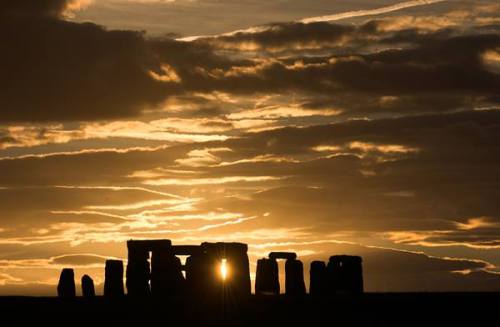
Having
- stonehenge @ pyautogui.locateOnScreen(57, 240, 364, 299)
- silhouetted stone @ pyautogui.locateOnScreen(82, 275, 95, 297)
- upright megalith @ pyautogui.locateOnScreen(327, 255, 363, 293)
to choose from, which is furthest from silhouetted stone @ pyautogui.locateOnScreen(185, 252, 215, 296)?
upright megalith @ pyautogui.locateOnScreen(327, 255, 363, 293)

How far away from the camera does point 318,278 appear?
72.9 m

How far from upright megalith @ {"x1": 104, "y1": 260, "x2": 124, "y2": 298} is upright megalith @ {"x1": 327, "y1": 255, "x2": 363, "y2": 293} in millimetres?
9870

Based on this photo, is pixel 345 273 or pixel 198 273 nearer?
pixel 198 273

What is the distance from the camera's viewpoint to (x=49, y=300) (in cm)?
6581

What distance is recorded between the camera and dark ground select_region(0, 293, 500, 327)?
58312mm

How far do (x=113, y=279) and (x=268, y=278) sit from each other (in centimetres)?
790

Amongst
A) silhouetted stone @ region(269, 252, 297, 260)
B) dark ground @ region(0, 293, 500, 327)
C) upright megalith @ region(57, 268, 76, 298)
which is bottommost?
dark ground @ region(0, 293, 500, 327)

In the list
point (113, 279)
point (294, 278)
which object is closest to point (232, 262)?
point (294, 278)

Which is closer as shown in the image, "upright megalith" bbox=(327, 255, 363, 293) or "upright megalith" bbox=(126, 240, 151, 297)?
"upright megalith" bbox=(126, 240, 151, 297)

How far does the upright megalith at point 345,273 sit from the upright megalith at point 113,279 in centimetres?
987

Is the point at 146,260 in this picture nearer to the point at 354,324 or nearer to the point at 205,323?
the point at 205,323

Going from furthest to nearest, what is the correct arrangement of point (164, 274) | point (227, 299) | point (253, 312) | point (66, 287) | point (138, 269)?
point (66, 287)
point (138, 269)
point (164, 274)
point (227, 299)
point (253, 312)

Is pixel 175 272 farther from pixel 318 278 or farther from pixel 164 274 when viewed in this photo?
pixel 318 278

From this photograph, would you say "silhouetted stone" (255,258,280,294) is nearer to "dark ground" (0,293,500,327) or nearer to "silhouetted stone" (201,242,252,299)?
"silhouetted stone" (201,242,252,299)
